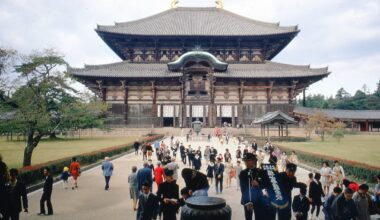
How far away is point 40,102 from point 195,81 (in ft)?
94.5

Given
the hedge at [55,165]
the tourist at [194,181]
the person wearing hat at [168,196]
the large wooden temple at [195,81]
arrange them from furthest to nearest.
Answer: the large wooden temple at [195,81]
the hedge at [55,165]
the person wearing hat at [168,196]
the tourist at [194,181]

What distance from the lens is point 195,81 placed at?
43.8m

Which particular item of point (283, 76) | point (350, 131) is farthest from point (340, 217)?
point (350, 131)

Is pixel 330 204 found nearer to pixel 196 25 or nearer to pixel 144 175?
pixel 144 175

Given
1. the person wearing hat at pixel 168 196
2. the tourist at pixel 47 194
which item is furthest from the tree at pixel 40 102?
the person wearing hat at pixel 168 196

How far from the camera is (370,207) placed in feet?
22.3

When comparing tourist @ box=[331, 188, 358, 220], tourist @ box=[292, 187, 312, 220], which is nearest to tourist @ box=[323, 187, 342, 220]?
tourist @ box=[331, 188, 358, 220]

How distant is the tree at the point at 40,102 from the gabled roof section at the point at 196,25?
1132 inches

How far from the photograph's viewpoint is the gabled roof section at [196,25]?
46094 millimetres

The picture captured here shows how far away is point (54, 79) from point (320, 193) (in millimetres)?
14947

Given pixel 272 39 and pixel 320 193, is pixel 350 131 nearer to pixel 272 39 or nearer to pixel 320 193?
pixel 272 39

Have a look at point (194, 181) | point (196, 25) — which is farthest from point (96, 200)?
point (196, 25)

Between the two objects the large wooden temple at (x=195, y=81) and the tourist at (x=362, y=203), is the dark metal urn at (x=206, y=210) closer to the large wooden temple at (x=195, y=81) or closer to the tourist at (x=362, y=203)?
the tourist at (x=362, y=203)

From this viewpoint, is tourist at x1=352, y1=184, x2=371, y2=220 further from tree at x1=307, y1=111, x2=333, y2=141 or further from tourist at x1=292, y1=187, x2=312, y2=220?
tree at x1=307, y1=111, x2=333, y2=141
